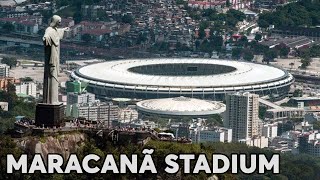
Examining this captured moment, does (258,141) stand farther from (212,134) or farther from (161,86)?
(161,86)

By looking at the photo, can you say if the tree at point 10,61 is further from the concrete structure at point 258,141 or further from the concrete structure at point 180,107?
the concrete structure at point 258,141

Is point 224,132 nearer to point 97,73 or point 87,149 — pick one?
point 97,73

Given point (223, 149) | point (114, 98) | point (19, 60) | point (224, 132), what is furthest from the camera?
point (19, 60)

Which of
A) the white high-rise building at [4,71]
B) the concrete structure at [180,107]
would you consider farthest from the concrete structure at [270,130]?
the white high-rise building at [4,71]

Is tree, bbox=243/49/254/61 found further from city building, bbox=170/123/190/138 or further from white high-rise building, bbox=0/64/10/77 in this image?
city building, bbox=170/123/190/138

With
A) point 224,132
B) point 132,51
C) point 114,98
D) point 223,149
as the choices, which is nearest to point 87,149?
point 223,149
